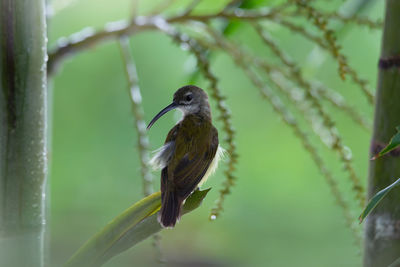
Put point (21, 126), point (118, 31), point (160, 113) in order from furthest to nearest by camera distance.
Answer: point (118, 31), point (160, 113), point (21, 126)

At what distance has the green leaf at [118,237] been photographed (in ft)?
1.13

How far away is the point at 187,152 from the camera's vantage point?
0.49 metres

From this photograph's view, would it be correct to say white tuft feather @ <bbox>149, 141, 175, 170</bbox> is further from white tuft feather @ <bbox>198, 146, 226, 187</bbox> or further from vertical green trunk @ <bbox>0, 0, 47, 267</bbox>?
vertical green trunk @ <bbox>0, 0, 47, 267</bbox>

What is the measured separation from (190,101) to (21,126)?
0.22 metres

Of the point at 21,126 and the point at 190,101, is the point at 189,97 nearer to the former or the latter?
the point at 190,101

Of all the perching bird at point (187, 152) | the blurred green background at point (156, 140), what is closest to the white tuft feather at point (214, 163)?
the perching bird at point (187, 152)

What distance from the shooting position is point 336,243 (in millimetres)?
2164

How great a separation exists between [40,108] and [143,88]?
1.48m

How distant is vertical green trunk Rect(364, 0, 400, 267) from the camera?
0.40 meters

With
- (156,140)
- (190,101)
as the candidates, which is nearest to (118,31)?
(190,101)

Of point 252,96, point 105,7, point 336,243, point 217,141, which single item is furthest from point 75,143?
point 217,141

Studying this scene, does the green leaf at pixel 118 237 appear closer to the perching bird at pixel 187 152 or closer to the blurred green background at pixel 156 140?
the perching bird at pixel 187 152

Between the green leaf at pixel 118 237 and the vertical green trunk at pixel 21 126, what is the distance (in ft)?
0.09

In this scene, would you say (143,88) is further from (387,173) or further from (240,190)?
(387,173)
